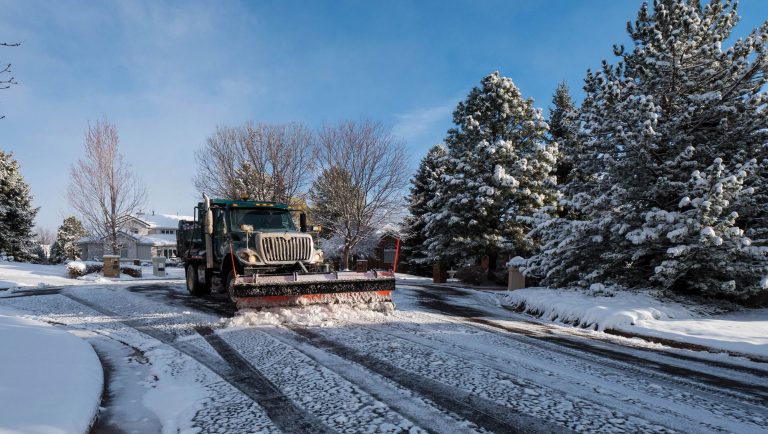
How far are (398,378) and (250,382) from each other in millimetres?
1558

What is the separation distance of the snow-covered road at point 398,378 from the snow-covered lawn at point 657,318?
76 centimetres

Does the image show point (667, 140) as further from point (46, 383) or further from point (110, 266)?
point (110, 266)

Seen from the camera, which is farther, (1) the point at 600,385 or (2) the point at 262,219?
(2) the point at 262,219

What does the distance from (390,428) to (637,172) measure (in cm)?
1082

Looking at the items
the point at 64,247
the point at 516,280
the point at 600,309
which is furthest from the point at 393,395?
the point at 64,247

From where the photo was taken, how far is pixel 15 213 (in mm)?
32781

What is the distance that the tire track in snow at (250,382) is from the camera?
361 cm

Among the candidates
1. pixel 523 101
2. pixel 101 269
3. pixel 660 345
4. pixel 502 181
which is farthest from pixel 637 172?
pixel 101 269

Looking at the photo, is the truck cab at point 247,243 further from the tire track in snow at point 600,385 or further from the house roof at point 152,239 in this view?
the house roof at point 152,239

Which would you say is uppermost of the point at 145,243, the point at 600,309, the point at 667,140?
the point at 667,140

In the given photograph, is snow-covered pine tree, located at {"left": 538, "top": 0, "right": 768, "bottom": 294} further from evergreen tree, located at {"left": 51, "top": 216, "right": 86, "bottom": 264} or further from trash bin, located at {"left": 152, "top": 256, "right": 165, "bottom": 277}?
evergreen tree, located at {"left": 51, "top": 216, "right": 86, "bottom": 264}

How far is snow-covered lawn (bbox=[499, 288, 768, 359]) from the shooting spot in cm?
739

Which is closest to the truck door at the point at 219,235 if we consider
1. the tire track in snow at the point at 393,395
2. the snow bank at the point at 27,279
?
the tire track in snow at the point at 393,395

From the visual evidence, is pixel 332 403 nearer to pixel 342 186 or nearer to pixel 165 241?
pixel 342 186
